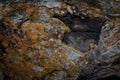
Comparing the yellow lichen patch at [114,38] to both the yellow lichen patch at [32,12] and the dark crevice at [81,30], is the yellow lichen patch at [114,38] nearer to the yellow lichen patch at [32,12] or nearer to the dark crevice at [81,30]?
the dark crevice at [81,30]

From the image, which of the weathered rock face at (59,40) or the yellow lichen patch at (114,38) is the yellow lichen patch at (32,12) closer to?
the weathered rock face at (59,40)

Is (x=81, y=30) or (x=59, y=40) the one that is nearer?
(x=59, y=40)

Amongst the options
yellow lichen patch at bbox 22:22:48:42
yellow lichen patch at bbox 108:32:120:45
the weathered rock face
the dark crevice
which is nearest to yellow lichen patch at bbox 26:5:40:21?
the weathered rock face

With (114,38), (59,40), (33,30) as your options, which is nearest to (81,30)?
(59,40)

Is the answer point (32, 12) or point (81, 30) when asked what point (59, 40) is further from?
point (32, 12)

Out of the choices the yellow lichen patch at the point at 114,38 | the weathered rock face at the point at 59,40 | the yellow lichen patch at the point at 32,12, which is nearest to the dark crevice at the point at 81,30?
the weathered rock face at the point at 59,40

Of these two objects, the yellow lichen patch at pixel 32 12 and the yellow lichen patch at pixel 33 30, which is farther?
the yellow lichen patch at pixel 32 12

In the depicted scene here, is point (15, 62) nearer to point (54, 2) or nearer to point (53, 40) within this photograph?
point (53, 40)

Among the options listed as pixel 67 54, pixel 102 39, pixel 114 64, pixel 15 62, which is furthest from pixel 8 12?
pixel 114 64

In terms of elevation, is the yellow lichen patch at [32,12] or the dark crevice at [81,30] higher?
the yellow lichen patch at [32,12]
